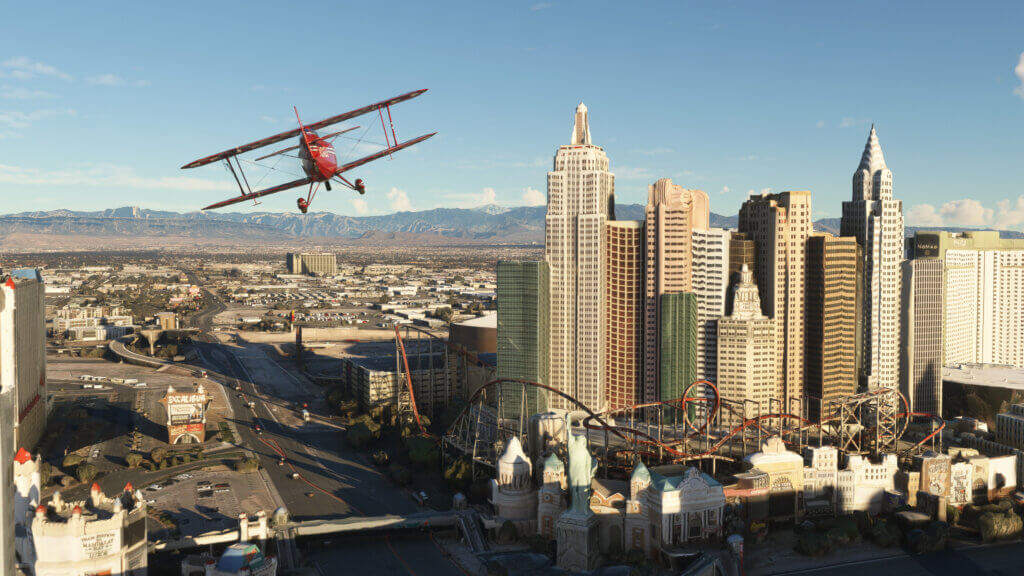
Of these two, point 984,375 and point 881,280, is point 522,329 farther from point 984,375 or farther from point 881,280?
point 984,375

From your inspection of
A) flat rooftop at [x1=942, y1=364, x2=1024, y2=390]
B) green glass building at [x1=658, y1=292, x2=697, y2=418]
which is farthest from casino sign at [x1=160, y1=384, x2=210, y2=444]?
flat rooftop at [x1=942, y1=364, x2=1024, y2=390]

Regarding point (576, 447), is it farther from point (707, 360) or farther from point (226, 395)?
point (226, 395)

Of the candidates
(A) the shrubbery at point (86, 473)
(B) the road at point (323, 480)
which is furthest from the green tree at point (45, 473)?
(B) the road at point (323, 480)

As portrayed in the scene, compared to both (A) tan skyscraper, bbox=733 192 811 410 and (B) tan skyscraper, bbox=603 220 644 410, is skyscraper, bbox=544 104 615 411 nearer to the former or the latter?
(B) tan skyscraper, bbox=603 220 644 410

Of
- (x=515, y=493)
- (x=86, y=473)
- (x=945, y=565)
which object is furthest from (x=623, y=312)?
(x=86, y=473)

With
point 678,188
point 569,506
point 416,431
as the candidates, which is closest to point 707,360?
point 678,188
